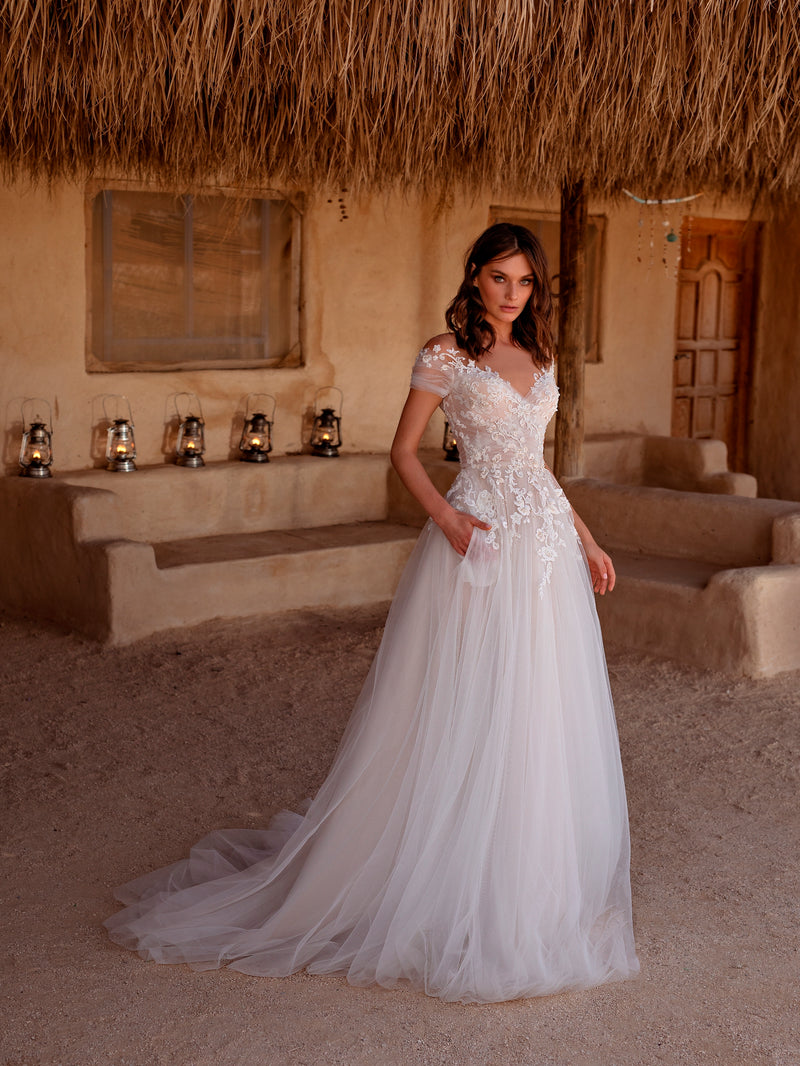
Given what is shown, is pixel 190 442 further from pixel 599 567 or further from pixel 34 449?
pixel 599 567

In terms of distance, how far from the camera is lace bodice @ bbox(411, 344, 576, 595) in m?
2.82

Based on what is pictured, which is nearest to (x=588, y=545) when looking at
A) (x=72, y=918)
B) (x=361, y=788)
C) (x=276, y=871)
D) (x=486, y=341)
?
(x=486, y=341)

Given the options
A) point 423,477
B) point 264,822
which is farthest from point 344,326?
point 423,477

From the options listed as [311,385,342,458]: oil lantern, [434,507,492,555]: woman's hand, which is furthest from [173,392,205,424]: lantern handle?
[434,507,492,555]: woman's hand

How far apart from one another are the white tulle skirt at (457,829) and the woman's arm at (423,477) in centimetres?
6

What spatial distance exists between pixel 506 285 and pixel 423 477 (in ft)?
1.56

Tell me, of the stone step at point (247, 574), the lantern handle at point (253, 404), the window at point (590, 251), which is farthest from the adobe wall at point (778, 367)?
the lantern handle at point (253, 404)

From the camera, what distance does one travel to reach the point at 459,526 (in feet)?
9.07

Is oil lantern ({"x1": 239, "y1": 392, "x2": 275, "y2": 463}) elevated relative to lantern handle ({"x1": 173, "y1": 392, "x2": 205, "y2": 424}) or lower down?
lower down

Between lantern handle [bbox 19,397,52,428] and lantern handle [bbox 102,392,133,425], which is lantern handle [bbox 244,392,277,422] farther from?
lantern handle [bbox 19,397,52,428]

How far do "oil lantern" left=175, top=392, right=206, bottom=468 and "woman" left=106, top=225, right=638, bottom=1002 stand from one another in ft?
12.6

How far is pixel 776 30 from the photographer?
4781mm

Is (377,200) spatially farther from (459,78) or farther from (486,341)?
(486,341)

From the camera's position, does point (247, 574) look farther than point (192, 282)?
No
